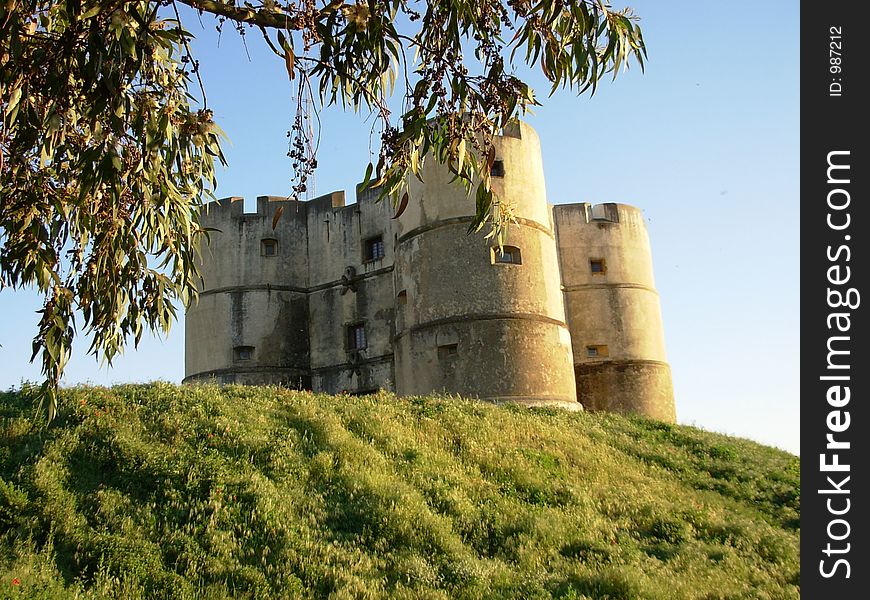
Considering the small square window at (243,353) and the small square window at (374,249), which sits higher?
the small square window at (374,249)

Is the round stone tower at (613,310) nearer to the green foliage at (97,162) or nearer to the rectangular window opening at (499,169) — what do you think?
the rectangular window opening at (499,169)

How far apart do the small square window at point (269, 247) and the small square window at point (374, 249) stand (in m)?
3.39

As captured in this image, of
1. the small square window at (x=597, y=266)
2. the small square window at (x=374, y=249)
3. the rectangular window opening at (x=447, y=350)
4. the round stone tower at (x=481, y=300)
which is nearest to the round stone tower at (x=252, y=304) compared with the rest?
the small square window at (x=374, y=249)

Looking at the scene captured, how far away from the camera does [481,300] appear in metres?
21.2

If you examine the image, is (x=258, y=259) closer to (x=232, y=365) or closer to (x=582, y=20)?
(x=232, y=365)

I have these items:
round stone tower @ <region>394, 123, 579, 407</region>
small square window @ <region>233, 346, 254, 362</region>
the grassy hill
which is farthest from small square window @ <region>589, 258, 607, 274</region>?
the grassy hill

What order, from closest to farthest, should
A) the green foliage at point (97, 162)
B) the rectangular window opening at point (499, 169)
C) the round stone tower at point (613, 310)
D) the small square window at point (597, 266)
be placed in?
the green foliage at point (97, 162) < the rectangular window opening at point (499, 169) < the round stone tower at point (613, 310) < the small square window at point (597, 266)

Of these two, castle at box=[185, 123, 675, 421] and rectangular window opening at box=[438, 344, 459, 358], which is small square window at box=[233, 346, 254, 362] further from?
rectangular window opening at box=[438, 344, 459, 358]

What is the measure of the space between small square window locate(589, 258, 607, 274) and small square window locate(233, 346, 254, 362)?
11.7 m

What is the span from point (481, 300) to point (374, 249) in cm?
783

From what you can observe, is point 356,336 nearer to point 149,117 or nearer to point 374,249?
point 374,249

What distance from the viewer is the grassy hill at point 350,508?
10.4 m

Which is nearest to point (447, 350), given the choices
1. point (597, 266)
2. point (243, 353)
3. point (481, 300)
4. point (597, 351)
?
point (481, 300)
